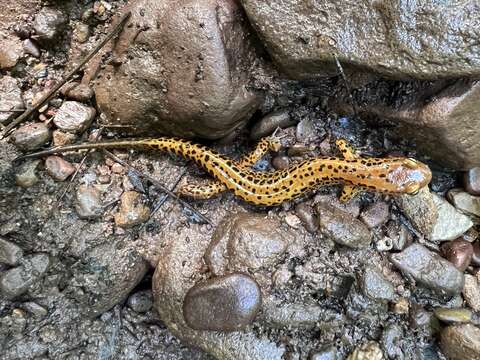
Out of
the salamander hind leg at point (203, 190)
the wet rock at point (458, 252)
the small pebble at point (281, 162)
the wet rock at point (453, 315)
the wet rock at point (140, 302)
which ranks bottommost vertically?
the wet rock at point (140, 302)

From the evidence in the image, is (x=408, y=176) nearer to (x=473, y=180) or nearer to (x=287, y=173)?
(x=473, y=180)

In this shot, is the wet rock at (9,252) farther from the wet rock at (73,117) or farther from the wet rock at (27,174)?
the wet rock at (73,117)

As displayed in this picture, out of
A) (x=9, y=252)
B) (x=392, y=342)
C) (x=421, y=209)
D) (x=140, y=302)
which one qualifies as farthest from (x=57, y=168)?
(x=392, y=342)

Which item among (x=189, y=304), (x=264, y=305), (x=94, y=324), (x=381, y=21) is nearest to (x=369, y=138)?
(x=381, y=21)

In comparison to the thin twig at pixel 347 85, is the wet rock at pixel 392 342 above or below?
below

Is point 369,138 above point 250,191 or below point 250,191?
above

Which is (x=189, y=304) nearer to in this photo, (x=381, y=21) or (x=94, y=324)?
(x=94, y=324)

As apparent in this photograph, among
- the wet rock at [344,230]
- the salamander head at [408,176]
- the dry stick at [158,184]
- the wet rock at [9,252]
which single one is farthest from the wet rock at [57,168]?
the salamander head at [408,176]
